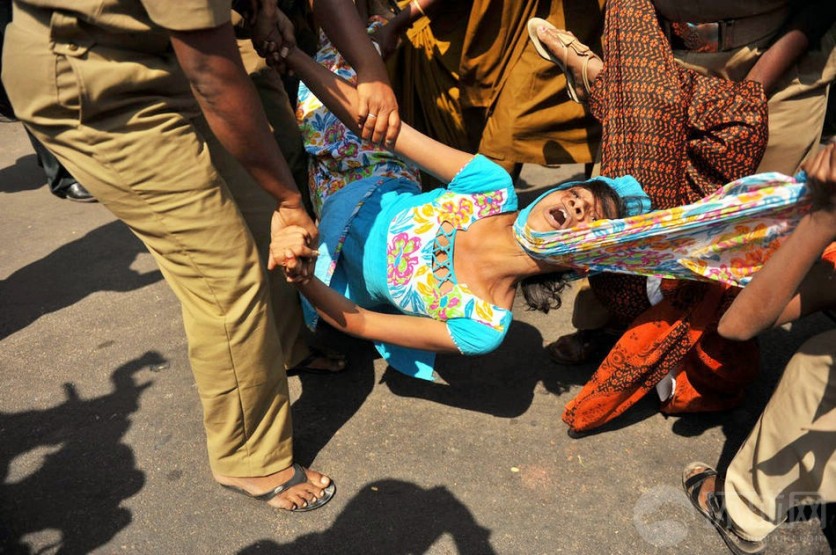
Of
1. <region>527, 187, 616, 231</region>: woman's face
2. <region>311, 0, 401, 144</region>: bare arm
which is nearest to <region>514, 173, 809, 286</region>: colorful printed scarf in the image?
<region>527, 187, 616, 231</region>: woman's face

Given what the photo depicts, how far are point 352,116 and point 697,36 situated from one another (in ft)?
4.39

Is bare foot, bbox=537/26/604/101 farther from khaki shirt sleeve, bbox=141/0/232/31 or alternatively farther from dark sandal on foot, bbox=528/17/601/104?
khaki shirt sleeve, bbox=141/0/232/31

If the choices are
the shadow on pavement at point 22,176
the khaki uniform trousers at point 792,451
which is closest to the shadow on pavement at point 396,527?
the khaki uniform trousers at point 792,451

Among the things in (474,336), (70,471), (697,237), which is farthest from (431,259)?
(70,471)

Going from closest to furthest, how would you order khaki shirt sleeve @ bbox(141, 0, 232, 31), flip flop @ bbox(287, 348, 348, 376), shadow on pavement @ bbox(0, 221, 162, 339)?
khaki shirt sleeve @ bbox(141, 0, 232, 31), flip flop @ bbox(287, 348, 348, 376), shadow on pavement @ bbox(0, 221, 162, 339)

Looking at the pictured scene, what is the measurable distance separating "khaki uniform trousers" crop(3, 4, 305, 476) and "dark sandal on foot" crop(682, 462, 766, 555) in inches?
56.0

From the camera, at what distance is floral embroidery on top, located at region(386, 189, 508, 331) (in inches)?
88.7

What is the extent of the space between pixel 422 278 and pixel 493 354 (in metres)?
0.87

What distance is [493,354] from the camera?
301 cm

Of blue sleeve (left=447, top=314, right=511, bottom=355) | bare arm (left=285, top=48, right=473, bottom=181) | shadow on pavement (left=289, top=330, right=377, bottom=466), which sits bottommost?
shadow on pavement (left=289, top=330, right=377, bottom=466)

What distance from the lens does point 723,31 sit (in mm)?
2363

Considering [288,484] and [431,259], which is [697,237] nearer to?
→ [431,259]

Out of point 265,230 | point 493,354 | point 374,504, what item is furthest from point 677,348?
point 265,230

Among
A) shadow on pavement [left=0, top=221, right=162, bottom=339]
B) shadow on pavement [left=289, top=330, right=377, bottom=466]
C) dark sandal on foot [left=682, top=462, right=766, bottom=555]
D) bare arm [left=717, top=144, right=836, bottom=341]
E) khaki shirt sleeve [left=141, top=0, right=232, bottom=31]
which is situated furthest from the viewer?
shadow on pavement [left=0, top=221, right=162, bottom=339]
